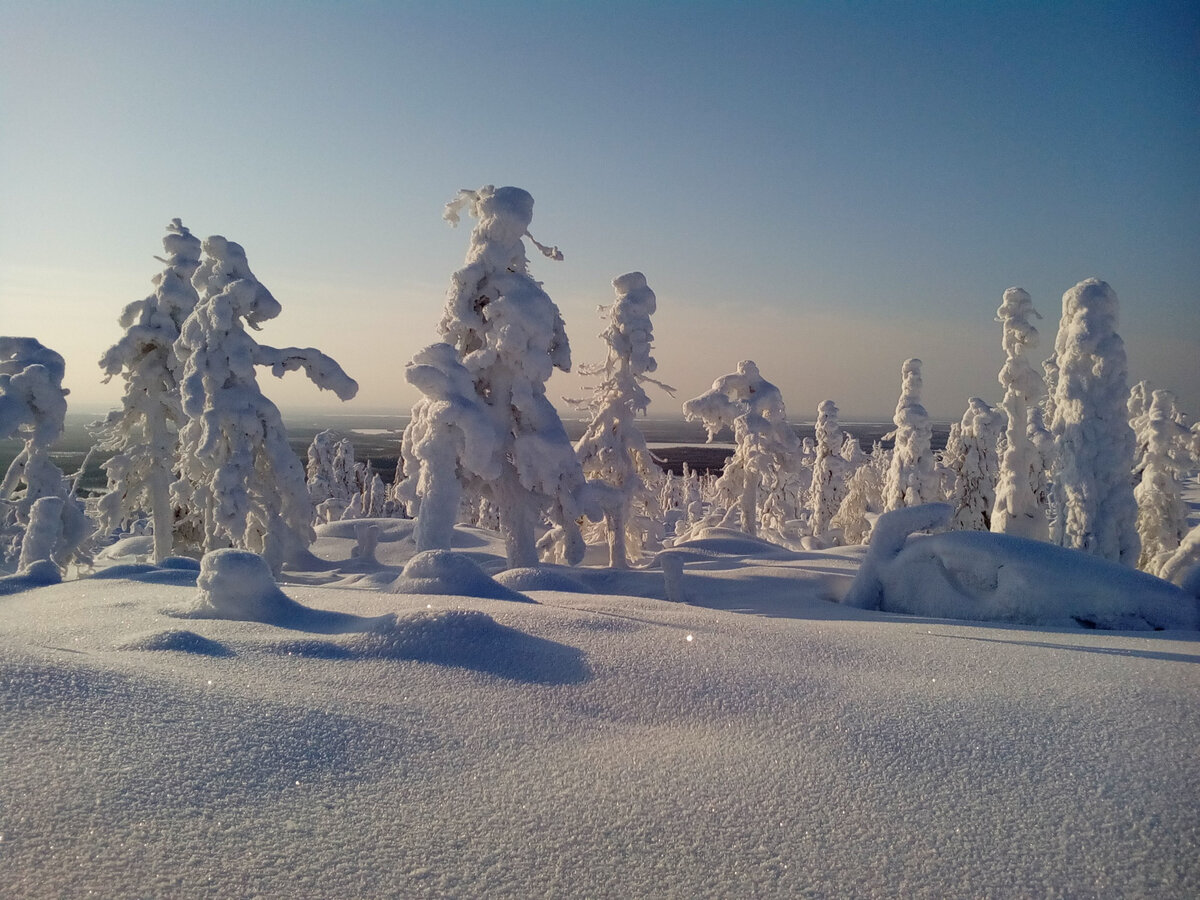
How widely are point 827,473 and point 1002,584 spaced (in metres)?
28.2

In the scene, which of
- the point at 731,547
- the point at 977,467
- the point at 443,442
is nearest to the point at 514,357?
the point at 443,442

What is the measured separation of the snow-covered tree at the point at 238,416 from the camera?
14.9 meters

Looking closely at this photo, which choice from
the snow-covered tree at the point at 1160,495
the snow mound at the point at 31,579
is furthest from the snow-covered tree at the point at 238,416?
the snow-covered tree at the point at 1160,495

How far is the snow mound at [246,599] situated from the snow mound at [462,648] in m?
0.92

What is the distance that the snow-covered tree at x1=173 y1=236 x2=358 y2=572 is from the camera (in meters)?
14.9

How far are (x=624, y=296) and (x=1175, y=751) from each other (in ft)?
59.8

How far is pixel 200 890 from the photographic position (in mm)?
2453

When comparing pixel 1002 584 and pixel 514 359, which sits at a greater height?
pixel 514 359

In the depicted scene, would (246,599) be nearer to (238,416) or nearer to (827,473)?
(238,416)

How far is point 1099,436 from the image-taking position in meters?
16.0

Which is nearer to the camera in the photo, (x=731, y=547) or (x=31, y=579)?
(x=31, y=579)

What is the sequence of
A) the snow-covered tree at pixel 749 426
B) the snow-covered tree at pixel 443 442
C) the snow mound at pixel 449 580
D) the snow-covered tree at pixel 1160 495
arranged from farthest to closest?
the snow-covered tree at pixel 749 426, the snow-covered tree at pixel 1160 495, the snow-covered tree at pixel 443 442, the snow mound at pixel 449 580

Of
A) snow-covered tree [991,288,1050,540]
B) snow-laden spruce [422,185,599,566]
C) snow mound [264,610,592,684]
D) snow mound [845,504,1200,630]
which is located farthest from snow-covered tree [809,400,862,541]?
snow mound [264,610,592,684]

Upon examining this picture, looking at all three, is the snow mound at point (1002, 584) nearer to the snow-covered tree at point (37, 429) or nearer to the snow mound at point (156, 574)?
the snow mound at point (156, 574)
